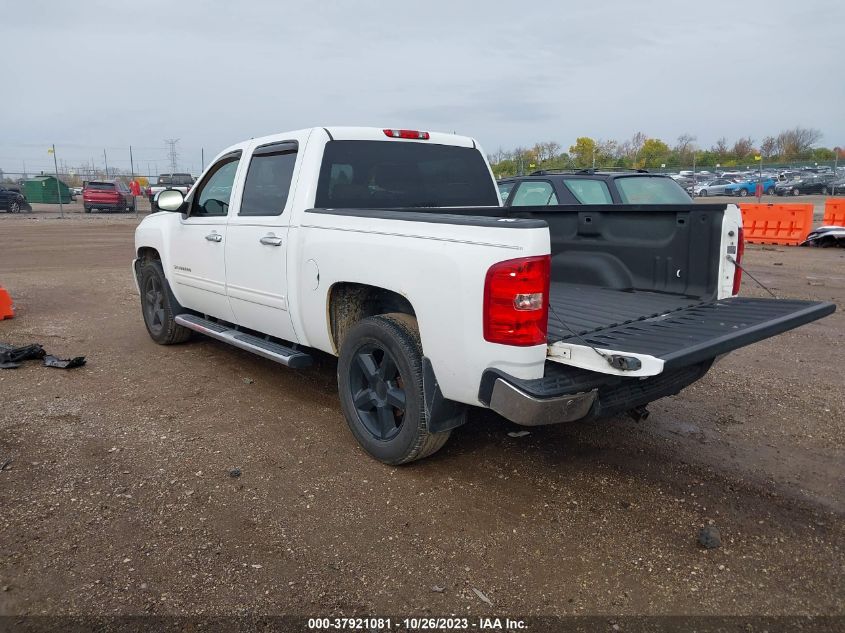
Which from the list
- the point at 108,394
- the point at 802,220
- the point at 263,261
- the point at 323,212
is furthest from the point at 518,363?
the point at 802,220

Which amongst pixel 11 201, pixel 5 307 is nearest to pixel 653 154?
pixel 11 201

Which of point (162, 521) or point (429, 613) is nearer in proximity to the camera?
point (429, 613)

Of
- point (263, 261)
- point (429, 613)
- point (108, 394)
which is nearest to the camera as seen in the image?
point (429, 613)

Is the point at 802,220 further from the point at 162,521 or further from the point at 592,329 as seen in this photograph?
the point at 162,521

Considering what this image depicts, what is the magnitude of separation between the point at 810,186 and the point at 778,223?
27207mm

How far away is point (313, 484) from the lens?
3836 mm

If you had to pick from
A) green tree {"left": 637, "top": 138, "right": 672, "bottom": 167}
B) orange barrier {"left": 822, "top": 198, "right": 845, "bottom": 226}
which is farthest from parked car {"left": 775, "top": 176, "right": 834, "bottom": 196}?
orange barrier {"left": 822, "top": 198, "right": 845, "bottom": 226}

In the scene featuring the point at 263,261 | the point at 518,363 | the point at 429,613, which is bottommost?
the point at 429,613

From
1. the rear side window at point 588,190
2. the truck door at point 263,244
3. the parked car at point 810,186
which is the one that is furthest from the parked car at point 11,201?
the parked car at point 810,186

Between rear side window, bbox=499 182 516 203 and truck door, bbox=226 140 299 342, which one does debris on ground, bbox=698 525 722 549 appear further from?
rear side window, bbox=499 182 516 203

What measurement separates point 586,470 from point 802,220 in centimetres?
1476

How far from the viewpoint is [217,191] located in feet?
18.8

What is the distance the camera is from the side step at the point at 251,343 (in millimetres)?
4629

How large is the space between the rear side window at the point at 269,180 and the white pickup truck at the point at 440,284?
0.05 feet
